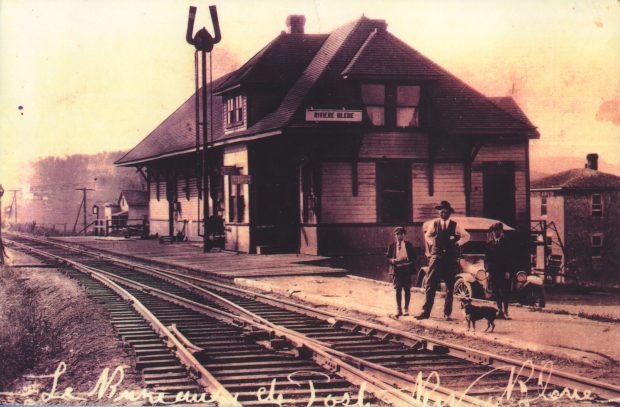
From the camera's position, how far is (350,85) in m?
24.0

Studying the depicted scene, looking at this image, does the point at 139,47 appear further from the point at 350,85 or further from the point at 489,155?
the point at 489,155

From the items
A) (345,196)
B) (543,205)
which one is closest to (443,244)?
(345,196)

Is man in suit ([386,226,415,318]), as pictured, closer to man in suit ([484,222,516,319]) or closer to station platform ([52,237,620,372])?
station platform ([52,237,620,372])

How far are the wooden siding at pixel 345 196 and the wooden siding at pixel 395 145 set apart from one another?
1.59 feet

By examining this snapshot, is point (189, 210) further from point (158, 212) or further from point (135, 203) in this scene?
point (135, 203)

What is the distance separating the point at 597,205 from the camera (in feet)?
143

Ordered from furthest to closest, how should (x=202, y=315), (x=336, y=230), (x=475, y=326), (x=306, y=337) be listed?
1. (x=336, y=230)
2. (x=202, y=315)
3. (x=475, y=326)
4. (x=306, y=337)

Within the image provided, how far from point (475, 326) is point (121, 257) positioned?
1937 centimetres

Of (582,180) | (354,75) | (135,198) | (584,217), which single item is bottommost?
(584,217)

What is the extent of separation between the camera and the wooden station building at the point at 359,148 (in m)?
23.6

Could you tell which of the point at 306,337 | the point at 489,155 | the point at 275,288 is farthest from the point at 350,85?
the point at 306,337

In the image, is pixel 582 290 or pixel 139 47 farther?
pixel 582 290

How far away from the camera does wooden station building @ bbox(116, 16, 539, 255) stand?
23578 mm

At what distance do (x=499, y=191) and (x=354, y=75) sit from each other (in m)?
6.80
